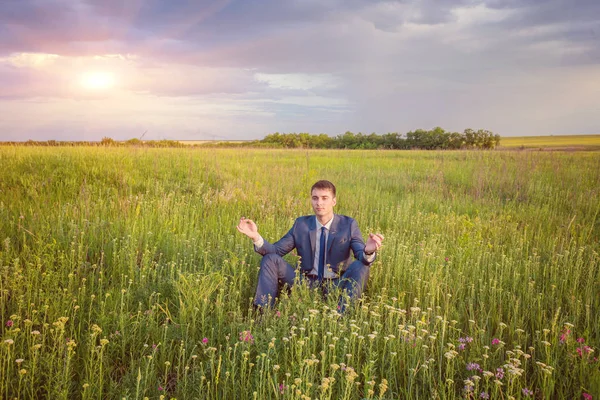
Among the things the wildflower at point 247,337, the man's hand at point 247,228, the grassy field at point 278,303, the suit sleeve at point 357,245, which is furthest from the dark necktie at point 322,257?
the wildflower at point 247,337

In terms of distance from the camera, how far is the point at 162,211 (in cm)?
731

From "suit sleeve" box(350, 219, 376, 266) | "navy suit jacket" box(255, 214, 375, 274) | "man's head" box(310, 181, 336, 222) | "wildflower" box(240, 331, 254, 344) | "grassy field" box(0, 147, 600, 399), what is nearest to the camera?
"grassy field" box(0, 147, 600, 399)

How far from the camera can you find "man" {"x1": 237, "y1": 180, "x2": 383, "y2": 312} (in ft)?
14.9

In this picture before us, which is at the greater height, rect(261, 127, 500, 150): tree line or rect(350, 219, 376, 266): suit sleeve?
rect(261, 127, 500, 150): tree line

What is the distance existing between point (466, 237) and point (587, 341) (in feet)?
9.40

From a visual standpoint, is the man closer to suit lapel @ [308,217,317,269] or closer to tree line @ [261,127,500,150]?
suit lapel @ [308,217,317,269]

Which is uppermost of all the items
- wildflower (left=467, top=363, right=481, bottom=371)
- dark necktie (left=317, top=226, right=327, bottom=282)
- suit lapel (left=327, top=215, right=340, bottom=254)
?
suit lapel (left=327, top=215, right=340, bottom=254)

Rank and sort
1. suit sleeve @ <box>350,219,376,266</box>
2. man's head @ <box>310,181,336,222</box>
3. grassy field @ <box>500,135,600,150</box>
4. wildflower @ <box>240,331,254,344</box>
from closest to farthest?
wildflower @ <box>240,331,254,344</box> → suit sleeve @ <box>350,219,376,266</box> → man's head @ <box>310,181,336,222</box> → grassy field @ <box>500,135,600,150</box>

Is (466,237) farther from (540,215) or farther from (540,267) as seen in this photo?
(540,215)

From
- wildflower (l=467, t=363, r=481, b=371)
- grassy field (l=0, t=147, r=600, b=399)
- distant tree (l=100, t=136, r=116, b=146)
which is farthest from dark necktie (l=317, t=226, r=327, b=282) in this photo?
distant tree (l=100, t=136, r=116, b=146)

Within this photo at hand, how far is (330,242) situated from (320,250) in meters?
0.16

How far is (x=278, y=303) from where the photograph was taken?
4555mm

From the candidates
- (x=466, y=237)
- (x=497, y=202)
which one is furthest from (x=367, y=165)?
(x=466, y=237)

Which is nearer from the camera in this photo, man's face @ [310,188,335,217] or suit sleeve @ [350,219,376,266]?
suit sleeve @ [350,219,376,266]
